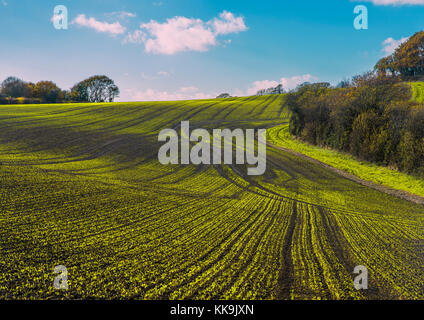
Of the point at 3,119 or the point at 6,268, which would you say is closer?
the point at 6,268

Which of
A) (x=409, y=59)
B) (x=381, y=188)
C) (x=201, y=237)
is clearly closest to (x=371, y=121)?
(x=381, y=188)

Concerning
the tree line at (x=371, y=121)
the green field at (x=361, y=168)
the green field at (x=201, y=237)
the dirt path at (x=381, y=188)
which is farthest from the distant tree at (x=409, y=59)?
the green field at (x=201, y=237)

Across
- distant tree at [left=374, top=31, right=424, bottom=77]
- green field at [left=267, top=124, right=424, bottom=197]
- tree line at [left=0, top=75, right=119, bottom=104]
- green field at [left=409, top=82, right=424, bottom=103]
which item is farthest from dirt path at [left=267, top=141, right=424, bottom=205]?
tree line at [left=0, top=75, right=119, bottom=104]

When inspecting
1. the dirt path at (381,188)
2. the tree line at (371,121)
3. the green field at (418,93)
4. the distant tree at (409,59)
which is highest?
the distant tree at (409,59)

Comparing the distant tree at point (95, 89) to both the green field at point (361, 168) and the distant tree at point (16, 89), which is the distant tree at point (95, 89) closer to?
the distant tree at point (16, 89)

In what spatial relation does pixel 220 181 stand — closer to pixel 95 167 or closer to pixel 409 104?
pixel 95 167

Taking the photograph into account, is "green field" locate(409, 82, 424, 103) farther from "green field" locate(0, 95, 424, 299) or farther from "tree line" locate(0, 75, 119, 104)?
"tree line" locate(0, 75, 119, 104)

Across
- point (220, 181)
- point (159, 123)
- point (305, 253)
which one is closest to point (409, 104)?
point (220, 181)
